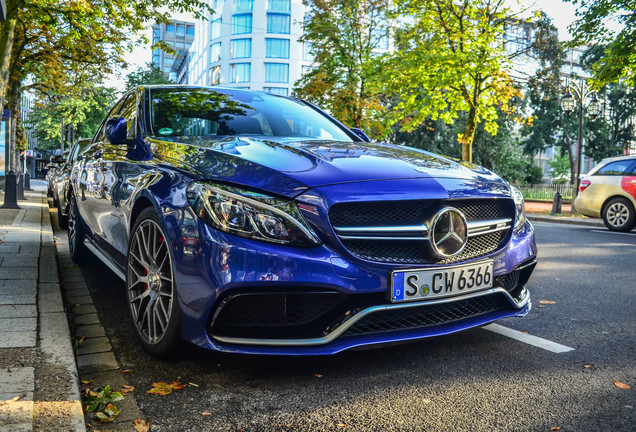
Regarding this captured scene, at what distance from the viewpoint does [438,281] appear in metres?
2.77

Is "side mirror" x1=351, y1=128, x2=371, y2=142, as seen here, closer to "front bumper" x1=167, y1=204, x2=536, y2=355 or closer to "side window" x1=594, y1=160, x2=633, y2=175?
"front bumper" x1=167, y1=204, x2=536, y2=355

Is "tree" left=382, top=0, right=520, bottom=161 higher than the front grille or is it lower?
higher

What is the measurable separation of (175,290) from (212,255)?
0.36 m

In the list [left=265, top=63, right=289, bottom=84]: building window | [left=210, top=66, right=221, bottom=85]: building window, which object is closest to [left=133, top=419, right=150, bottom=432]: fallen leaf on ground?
[left=265, top=63, right=289, bottom=84]: building window

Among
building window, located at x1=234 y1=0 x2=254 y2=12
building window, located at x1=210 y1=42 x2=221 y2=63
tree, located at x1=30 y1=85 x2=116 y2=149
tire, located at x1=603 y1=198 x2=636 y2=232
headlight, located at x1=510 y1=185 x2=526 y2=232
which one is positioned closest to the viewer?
headlight, located at x1=510 y1=185 x2=526 y2=232

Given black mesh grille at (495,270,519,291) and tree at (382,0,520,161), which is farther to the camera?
tree at (382,0,520,161)

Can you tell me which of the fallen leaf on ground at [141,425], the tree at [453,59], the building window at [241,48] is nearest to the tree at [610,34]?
the tree at [453,59]

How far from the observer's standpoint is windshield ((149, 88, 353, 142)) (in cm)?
391

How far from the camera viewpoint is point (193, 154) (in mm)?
3119

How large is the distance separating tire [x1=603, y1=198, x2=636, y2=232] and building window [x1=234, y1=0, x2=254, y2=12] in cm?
6321

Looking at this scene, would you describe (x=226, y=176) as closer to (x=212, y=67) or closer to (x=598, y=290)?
(x=598, y=290)

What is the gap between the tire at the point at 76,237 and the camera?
568 centimetres

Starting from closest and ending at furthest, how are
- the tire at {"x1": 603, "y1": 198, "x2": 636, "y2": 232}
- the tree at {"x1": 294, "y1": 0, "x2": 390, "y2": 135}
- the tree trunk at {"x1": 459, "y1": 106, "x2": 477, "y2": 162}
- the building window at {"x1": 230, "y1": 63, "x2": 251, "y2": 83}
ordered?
the tire at {"x1": 603, "y1": 198, "x2": 636, "y2": 232}, the tree trunk at {"x1": 459, "y1": 106, "x2": 477, "y2": 162}, the tree at {"x1": 294, "y1": 0, "x2": 390, "y2": 135}, the building window at {"x1": 230, "y1": 63, "x2": 251, "y2": 83}

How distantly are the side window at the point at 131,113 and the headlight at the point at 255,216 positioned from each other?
1.51 meters
